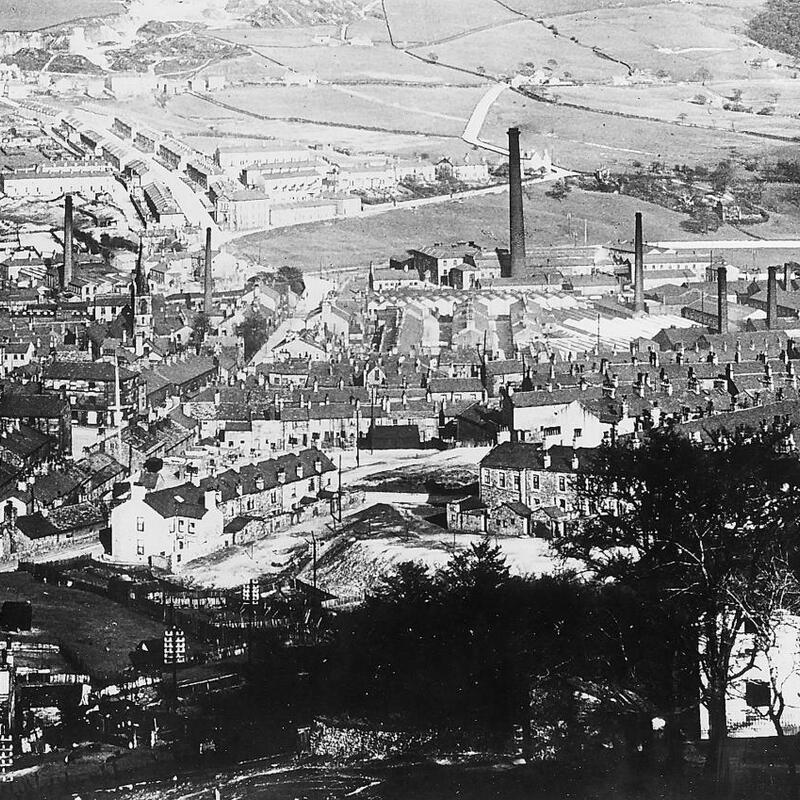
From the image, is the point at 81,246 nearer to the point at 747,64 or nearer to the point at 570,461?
the point at 747,64

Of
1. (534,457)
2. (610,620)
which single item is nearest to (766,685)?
(610,620)

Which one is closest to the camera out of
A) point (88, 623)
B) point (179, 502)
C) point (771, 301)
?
point (88, 623)

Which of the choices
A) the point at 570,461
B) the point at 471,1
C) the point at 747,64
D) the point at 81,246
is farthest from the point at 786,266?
the point at 570,461

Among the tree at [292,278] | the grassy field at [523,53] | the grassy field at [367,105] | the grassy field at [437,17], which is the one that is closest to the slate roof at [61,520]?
the tree at [292,278]

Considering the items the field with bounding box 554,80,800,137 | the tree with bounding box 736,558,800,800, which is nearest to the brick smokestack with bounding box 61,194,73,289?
the field with bounding box 554,80,800,137

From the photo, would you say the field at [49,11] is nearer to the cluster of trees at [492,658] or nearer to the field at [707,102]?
the field at [707,102]

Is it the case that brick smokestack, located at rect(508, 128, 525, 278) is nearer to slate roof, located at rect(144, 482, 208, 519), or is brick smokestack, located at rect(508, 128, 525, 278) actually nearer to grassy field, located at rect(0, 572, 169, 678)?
slate roof, located at rect(144, 482, 208, 519)

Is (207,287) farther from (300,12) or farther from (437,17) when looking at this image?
(437,17)
